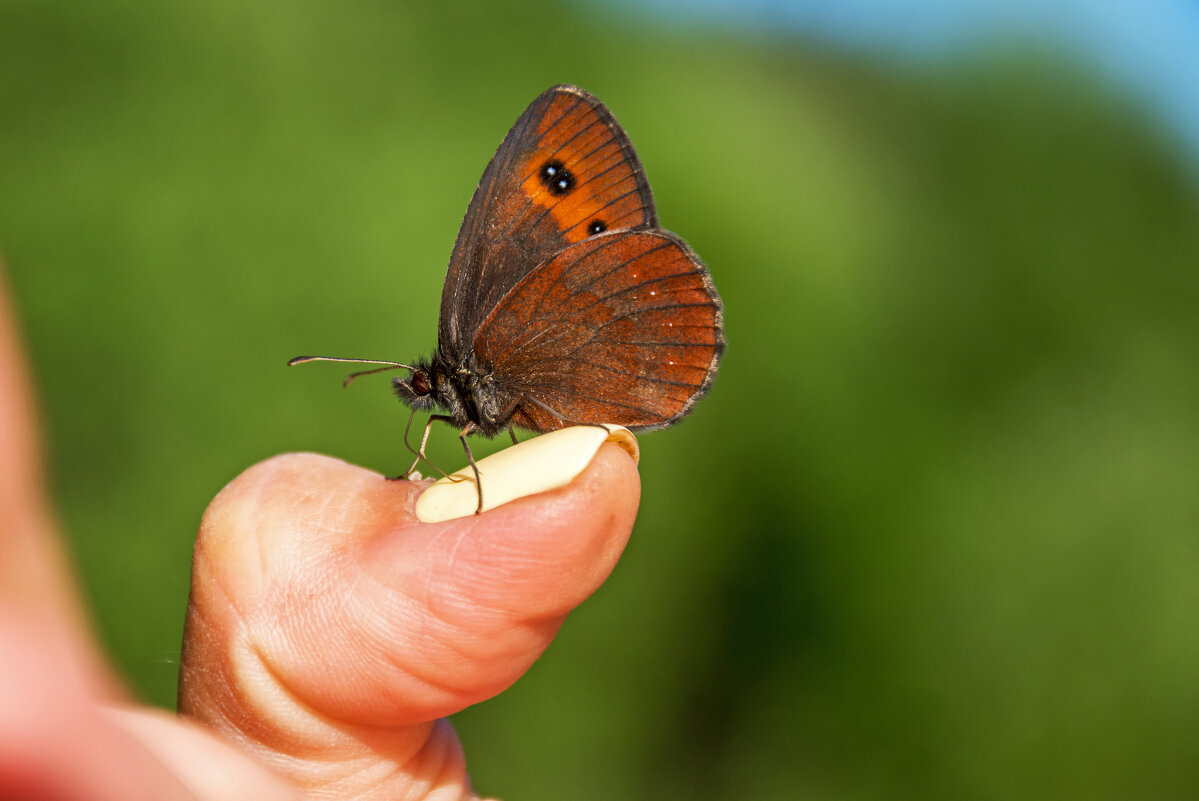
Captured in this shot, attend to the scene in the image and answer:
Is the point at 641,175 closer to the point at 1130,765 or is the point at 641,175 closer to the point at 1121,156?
the point at 1130,765

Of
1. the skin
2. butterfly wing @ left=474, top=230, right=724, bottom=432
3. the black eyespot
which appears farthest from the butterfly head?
the skin

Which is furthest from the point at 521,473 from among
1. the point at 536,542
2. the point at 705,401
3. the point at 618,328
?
the point at 705,401

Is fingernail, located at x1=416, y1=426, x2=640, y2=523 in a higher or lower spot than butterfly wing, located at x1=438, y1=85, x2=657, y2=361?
lower

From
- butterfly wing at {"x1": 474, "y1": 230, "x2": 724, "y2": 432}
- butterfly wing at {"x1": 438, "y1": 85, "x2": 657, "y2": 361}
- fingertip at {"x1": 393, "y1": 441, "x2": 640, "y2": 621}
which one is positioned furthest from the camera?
butterfly wing at {"x1": 438, "y1": 85, "x2": 657, "y2": 361}

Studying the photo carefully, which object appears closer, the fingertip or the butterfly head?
the fingertip

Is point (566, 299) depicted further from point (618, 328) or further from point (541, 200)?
point (541, 200)

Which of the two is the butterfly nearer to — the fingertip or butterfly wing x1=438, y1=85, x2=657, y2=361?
butterfly wing x1=438, y1=85, x2=657, y2=361

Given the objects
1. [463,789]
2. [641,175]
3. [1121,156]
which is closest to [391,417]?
[641,175]
